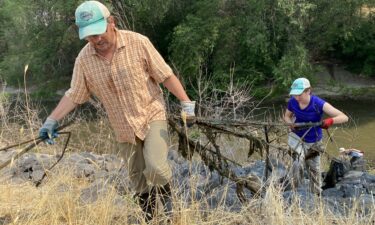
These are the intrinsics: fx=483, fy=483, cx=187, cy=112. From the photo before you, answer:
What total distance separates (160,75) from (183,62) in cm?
1857

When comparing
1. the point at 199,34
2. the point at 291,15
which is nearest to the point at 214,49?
the point at 199,34

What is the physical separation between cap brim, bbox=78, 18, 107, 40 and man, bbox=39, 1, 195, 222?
1 centimetres

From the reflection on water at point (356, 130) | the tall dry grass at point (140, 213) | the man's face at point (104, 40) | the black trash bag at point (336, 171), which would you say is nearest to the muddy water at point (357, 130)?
the reflection on water at point (356, 130)

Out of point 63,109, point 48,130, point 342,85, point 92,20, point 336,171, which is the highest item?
point 92,20

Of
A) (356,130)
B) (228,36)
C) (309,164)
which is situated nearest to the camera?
(309,164)

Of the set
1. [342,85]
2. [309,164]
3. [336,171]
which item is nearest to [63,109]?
[309,164]

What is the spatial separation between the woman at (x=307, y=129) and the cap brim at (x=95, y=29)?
2.43m

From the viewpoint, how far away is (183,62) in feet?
70.8

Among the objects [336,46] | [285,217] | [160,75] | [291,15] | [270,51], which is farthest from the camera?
[336,46]

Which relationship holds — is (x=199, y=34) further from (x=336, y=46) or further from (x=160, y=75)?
(x=160, y=75)

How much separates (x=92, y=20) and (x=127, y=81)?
0.45 m

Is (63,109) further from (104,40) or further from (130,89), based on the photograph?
(104,40)

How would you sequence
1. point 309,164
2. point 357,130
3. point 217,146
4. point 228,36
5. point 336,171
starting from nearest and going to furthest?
point 217,146 → point 309,164 → point 336,171 → point 357,130 → point 228,36

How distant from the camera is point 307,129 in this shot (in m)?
4.86
